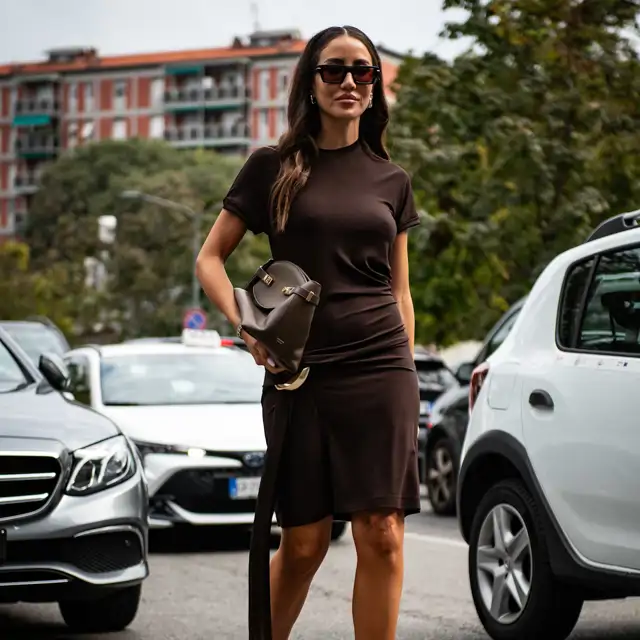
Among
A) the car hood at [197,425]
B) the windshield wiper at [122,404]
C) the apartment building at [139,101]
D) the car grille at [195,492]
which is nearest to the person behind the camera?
the car grille at [195,492]

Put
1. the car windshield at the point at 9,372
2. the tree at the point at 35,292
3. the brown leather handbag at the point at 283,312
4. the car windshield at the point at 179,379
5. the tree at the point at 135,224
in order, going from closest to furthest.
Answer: the brown leather handbag at the point at 283,312 → the car windshield at the point at 9,372 → the car windshield at the point at 179,379 → the tree at the point at 35,292 → the tree at the point at 135,224

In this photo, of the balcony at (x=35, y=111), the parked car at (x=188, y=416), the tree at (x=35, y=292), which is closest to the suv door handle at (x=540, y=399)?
the parked car at (x=188, y=416)

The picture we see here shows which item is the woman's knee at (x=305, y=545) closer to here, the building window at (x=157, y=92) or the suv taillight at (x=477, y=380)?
the suv taillight at (x=477, y=380)

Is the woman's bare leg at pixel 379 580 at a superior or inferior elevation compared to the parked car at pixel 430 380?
superior

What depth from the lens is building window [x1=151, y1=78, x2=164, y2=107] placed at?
362 ft

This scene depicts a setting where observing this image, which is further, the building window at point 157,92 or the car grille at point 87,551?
the building window at point 157,92

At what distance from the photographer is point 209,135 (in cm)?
10775

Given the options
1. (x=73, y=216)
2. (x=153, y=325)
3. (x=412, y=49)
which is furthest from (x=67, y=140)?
(x=412, y=49)

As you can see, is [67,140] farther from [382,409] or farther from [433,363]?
[382,409]

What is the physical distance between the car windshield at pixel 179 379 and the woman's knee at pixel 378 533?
23.2 feet

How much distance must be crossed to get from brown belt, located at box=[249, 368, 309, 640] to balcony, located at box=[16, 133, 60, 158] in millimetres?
109135

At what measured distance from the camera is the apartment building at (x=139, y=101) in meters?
107

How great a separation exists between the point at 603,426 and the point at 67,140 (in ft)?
358

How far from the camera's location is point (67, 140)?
11281 cm
